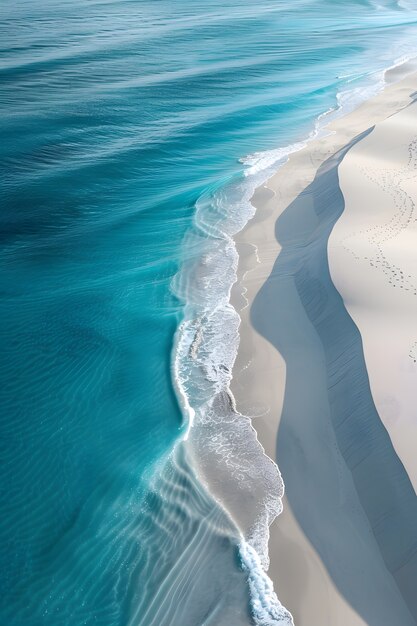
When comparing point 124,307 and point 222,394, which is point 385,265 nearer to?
point 222,394

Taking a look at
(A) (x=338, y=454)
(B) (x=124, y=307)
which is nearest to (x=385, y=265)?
(A) (x=338, y=454)

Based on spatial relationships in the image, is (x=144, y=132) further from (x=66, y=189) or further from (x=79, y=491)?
(x=79, y=491)

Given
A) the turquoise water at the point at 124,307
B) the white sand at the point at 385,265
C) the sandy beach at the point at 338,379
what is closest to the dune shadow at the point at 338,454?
the sandy beach at the point at 338,379

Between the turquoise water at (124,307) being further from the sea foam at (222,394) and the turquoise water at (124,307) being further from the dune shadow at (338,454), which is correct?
the dune shadow at (338,454)

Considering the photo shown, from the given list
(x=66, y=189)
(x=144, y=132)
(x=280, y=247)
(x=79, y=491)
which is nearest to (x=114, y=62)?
(x=144, y=132)

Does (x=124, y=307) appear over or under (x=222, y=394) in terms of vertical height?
over

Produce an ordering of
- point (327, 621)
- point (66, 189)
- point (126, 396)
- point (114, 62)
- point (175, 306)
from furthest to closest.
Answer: point (114, 62), point (66, 189), point (175, 306), point (126, 396), point (327, 621)
